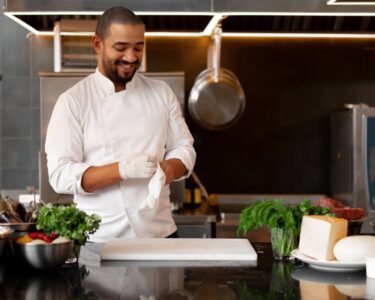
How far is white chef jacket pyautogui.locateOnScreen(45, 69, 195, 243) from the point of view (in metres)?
2.83

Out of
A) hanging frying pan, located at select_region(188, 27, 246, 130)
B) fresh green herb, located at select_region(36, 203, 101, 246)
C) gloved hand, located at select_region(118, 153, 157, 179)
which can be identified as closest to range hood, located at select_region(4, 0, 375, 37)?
hanging frying pan, located at select_region(188, 27, 246, 130)

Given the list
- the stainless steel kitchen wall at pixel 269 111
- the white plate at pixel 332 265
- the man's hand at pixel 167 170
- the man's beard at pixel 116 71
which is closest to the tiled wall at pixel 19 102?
the stainless steel kitchen wall at pixel 269 111

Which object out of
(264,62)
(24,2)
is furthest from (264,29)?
(24,2)

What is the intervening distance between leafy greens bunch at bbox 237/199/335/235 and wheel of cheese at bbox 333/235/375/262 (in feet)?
0.56

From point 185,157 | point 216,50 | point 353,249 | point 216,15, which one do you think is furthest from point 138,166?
point 216,50

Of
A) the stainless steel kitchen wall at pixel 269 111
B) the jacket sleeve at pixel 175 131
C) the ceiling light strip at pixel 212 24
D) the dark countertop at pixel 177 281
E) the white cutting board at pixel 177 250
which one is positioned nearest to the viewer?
the dark countertop at pixel 177 281

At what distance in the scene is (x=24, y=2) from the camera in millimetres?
3982

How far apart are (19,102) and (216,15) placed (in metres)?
1.57

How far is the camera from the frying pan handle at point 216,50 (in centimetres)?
438

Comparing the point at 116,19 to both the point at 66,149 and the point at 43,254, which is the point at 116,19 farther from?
the point at 43,254

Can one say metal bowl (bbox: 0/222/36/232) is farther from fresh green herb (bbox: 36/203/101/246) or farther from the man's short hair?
the man's short hair

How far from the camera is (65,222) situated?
2.16 metres

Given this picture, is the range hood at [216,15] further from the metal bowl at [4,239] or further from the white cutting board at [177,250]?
the metal bowl at [4,239]

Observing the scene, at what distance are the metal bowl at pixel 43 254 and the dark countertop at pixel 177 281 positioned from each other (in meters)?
0.03
